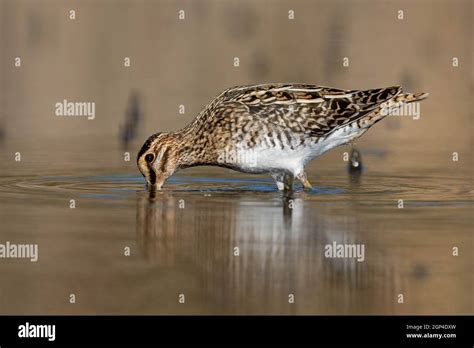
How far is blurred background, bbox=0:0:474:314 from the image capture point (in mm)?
11117

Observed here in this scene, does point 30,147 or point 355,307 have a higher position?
point 30,147

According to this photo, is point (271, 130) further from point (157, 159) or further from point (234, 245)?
point (234, 245)

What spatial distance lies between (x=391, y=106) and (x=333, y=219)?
3.21 metres

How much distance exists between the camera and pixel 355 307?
34.2 feet

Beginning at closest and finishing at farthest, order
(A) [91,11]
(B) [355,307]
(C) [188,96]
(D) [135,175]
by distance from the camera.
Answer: (B) [355,307] → (D) [135,175] → (C) [188,96] → (A) [91,11]

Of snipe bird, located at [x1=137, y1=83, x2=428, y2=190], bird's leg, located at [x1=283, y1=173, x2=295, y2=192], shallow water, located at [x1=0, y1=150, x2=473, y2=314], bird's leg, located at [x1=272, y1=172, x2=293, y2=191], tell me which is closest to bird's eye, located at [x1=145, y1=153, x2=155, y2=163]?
snipe bird, located at [x1=137, y1=83, x2=428, y2=190]

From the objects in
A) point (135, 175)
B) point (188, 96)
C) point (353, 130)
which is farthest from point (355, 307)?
point (188, 96)

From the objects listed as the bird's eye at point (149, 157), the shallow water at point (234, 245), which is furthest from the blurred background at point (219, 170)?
the bird's eye at point (149, 157)

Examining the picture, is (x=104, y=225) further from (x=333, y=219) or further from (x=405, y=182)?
(x=405, y=182)

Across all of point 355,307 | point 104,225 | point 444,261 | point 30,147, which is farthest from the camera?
point 30,147

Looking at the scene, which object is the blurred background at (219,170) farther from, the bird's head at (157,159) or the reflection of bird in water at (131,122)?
the bird's head at (157,159)

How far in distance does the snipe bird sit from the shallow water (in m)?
0.37

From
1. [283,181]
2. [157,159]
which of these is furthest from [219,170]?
[283,181]

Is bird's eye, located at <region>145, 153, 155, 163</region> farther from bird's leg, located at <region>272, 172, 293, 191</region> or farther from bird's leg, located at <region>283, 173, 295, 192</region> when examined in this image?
bird's leg, located at <region>283, 173, 295, 192</region>
